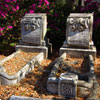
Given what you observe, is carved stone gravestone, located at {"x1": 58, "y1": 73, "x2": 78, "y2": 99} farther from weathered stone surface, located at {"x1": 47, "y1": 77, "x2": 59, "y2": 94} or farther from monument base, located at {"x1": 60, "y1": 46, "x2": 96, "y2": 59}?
monument base, located at {"x1": 60, "y1": 46, "x2": 96, "y2": 59}

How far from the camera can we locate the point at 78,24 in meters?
6.11

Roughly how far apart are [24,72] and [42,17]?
235 cm

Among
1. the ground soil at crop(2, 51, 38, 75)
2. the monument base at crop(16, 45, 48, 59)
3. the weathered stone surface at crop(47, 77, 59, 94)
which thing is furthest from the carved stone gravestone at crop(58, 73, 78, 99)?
the monument base at crop(16, 45, 48, 59)

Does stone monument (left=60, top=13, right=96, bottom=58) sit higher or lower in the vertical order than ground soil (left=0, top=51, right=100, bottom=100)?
higher

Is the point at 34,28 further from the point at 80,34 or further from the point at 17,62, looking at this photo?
the point at 80,34

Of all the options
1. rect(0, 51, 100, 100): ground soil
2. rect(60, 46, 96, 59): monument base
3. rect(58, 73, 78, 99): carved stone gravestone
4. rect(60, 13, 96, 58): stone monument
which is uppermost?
rect(60, 13, 96, 58): stone monument

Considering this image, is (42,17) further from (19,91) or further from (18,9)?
(19,91)

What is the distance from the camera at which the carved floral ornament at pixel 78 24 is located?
19.8ft

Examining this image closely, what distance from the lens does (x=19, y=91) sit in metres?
4.26

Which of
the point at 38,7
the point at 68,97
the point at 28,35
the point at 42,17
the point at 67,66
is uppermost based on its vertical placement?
the point at 38,7

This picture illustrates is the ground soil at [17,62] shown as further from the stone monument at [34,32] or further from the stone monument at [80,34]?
the stone monument at [80,34]

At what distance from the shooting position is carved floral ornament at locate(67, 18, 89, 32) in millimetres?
6030

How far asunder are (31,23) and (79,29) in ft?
5.94

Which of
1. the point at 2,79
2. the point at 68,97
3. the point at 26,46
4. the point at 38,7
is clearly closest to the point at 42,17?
the point at 26,46
